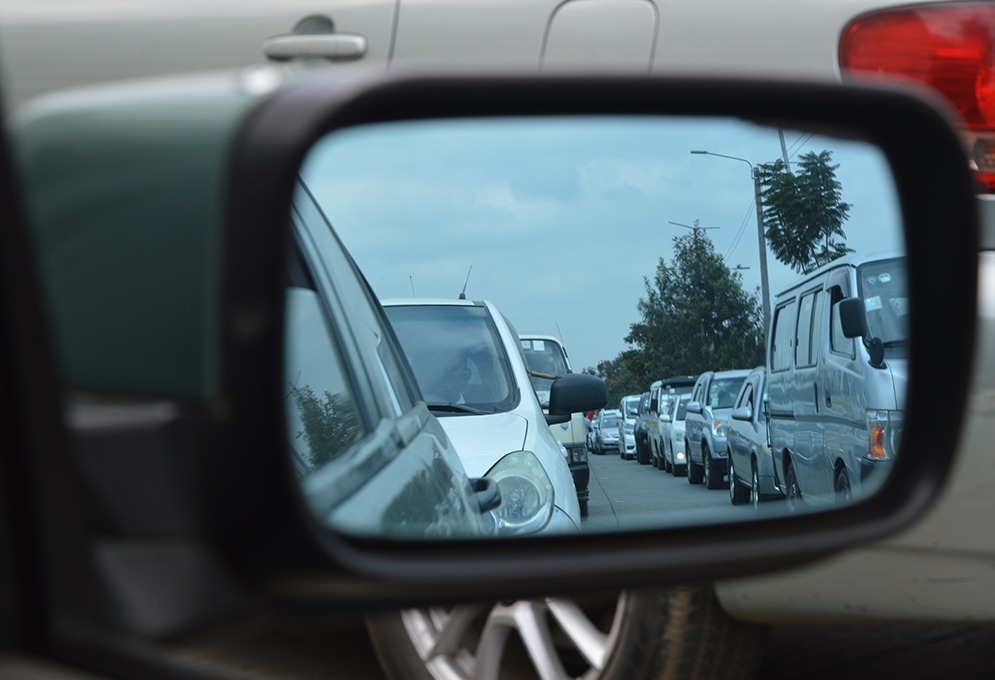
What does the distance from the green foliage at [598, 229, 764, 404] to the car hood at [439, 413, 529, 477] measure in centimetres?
181

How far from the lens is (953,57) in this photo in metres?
2.61

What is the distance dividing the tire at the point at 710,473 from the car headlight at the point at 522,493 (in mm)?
648

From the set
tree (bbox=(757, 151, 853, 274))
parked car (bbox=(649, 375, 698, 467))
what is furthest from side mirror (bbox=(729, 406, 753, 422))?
tree (bbox=(757, 151, 853, 274))

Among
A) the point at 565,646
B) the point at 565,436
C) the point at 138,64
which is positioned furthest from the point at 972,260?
the point at 565,436

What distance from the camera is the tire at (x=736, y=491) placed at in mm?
2079

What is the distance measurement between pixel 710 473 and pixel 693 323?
63 centimetres

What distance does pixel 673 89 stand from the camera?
1.30 meters

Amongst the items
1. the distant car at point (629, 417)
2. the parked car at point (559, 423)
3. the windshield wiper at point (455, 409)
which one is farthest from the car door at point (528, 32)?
the windshield wiper at point (455, 409)

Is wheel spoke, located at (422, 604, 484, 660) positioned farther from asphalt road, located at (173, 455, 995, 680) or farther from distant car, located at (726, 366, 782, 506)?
distant car, located at (726, 366, 782, 506)

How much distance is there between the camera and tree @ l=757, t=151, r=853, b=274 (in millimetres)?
2309

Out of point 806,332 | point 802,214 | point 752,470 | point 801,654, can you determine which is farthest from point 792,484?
point 801,654

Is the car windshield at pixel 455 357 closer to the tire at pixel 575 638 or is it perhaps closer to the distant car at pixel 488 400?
the distant car at pixel 488 400

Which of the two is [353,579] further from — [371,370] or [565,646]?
[565,646]

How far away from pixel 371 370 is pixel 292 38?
52.2 inches
